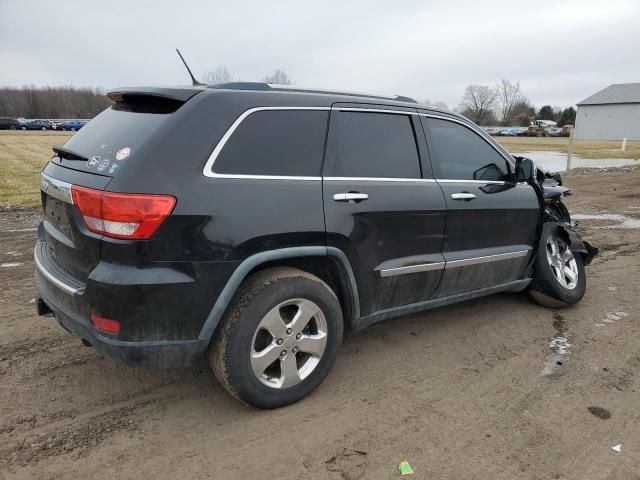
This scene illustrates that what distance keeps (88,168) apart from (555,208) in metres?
4.19

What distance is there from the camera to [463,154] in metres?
4.06

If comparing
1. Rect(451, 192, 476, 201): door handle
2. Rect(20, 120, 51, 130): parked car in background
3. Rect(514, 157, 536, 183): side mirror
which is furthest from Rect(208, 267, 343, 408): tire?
Rect(20, 120, 51, 130): parked car in background

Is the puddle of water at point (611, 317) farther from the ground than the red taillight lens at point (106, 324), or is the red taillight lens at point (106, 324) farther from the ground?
the red taillight lens at point (106, 324)

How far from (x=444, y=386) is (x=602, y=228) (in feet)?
20.4

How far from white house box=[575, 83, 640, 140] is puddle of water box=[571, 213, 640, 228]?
68471 millimetres

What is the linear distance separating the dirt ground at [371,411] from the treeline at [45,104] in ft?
314

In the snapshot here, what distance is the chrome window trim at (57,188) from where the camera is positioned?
9.27 ft

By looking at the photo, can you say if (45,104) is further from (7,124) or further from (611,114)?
(611,114)

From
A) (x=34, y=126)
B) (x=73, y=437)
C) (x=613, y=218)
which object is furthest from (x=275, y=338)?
(x=34, y=126)

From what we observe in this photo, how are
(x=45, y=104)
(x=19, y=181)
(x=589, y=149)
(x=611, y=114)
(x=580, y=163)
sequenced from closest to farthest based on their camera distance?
1. (x=19, y=181)
2. (x=580, y=163)
3. (x=589, y=149)
4. (x=611, y=114)
5. (x=45, y=104)

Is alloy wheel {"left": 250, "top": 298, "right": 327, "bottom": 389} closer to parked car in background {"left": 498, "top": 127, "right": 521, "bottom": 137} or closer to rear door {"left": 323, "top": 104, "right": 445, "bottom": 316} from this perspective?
rear door {"left": 323, "top": 104, "right": 445, "bottom": 316}

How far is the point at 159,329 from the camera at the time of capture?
2662 millimetres

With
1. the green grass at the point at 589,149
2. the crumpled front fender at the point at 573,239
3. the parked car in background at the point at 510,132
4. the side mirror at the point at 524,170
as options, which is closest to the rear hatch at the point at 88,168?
the side mirror at the point at 524,170

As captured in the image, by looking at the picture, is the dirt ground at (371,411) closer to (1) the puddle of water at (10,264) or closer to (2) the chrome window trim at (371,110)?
(1) the puddle of water at (10,264)
